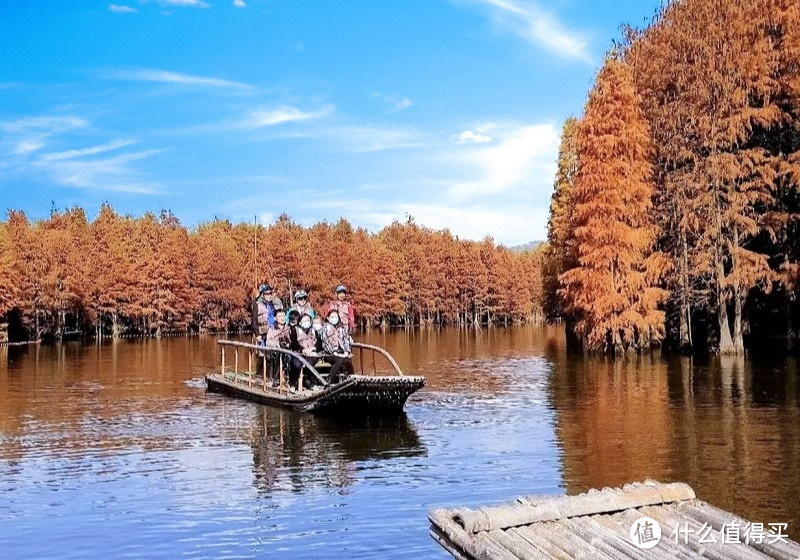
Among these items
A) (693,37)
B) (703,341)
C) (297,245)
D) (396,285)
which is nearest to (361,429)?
(693,37)

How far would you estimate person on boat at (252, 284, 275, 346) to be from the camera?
28.9 meters

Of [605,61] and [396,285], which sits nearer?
[605,61]

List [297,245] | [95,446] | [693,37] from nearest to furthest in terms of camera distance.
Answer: [95,446]
[693,37]
[297,245]

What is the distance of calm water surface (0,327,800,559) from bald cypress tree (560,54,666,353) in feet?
34.3

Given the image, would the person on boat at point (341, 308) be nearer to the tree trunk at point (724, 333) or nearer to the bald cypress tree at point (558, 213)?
the tree trunk at point (724, 333)

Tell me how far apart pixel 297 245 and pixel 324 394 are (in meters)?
79.7

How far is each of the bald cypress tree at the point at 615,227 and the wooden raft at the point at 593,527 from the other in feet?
112

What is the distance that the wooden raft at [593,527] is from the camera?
7.90m

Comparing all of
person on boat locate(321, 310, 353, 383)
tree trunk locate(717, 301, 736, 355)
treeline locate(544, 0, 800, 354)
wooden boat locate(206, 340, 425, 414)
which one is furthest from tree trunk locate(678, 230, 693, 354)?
wooden boat locate(206, 340, 425, 414)

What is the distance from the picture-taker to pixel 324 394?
2303 cm

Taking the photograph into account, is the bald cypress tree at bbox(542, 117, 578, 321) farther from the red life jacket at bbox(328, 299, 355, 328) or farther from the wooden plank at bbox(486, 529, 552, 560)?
the wooden plank at bbox(486, 529, 552, 560)

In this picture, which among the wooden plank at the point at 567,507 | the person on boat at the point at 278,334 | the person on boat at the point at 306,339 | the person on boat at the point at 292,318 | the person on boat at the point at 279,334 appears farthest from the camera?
the person on boat at the point at 278,334

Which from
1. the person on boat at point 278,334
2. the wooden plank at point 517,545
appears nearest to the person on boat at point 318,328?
the person on boat at point 278,334

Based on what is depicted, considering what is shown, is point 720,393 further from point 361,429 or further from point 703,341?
point 703,341
